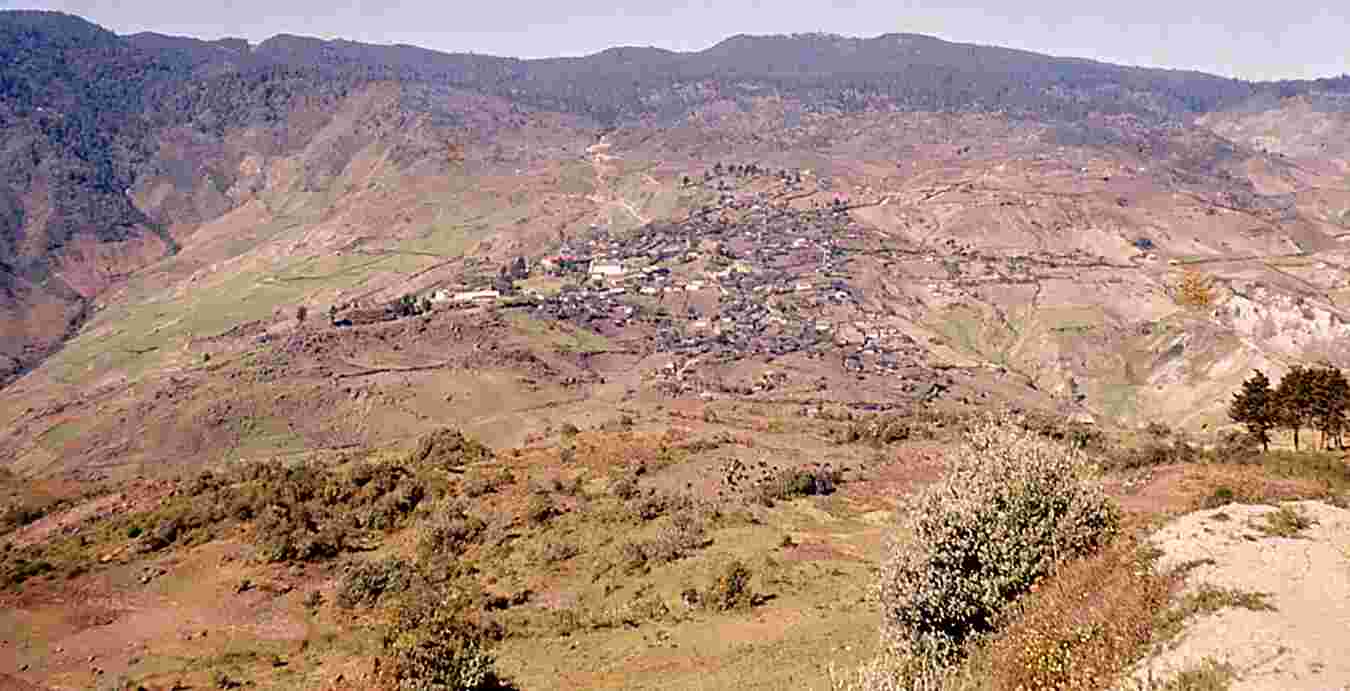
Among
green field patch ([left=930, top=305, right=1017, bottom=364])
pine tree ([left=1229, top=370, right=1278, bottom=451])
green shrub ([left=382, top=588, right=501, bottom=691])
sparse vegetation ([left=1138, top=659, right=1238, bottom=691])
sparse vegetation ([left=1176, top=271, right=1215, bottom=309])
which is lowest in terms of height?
green field patch ([left=930, top=305, right=1017, bottom=364])


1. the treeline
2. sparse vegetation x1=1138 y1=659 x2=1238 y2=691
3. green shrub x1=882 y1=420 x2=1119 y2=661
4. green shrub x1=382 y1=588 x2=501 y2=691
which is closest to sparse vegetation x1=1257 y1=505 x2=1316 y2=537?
green shrub x1=882 y1=420 x2=1119 y2=661

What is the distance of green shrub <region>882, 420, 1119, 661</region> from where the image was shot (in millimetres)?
14242

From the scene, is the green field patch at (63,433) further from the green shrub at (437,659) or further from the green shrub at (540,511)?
the green shrub at (437,659)

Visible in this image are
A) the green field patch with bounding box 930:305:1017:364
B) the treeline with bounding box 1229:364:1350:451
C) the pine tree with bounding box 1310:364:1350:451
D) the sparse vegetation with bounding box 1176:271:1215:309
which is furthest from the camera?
the sparse vegetation with bounding box 1176:271:1215:309

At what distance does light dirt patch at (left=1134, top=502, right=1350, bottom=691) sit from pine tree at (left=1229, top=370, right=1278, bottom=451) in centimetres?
3667

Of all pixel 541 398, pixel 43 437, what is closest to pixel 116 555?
pixel 541 398

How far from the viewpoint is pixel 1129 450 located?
4225 cm

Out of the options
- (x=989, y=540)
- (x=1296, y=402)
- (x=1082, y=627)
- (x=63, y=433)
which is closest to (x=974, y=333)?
(x=1296, y=402)

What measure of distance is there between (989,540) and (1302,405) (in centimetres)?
3967

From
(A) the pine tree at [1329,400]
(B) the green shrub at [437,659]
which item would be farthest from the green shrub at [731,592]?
(A) the pine tree at [1329,400]

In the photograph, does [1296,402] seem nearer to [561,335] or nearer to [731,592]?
[731,592]

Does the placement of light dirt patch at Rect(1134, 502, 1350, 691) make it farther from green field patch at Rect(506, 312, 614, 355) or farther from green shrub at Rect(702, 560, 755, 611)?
green field patch at Rect(506, 312, 614, 355)

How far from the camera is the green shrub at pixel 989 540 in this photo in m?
14.2

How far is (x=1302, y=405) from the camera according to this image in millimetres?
44875
